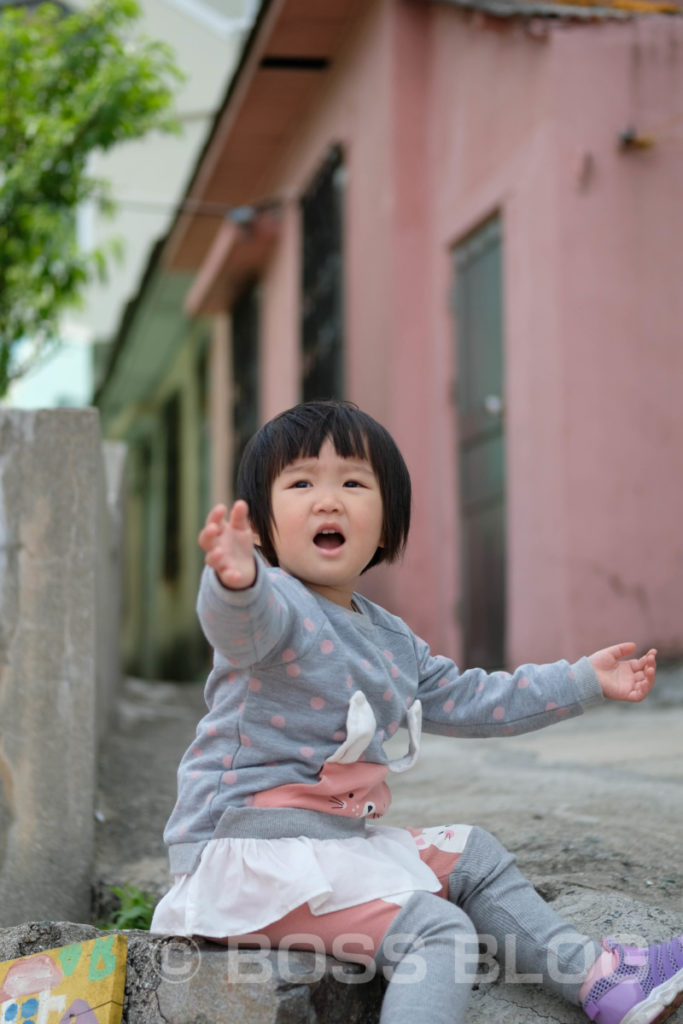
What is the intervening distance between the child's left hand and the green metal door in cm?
394

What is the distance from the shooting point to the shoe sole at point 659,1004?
5.69ft

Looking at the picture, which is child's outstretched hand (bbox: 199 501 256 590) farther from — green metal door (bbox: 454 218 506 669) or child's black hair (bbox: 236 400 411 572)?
green metal door (bbox: 454 218 506 669)

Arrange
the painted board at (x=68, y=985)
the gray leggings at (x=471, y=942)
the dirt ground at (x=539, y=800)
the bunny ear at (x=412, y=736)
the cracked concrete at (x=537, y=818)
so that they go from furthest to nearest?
1. the dirt ground at (x=539, y=800)
2. the bunny ear at (x=412, y=736)
3. the cracked concrete at (x=537, y=818)
4. the painted board at (x=68, y=985)
5. the gray leggings at (x=471, y=942)

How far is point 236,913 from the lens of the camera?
1.79 metres

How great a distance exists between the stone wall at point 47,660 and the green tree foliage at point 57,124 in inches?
237

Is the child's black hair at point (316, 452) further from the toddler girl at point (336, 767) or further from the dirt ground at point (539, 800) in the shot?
the dirt ground at point (539, 800)

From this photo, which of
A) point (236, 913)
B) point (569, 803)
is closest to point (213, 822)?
point (236, 913)

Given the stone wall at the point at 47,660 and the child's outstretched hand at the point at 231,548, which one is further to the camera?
the stone wall at the point at 47,660

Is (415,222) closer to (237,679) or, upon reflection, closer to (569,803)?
(569,803)

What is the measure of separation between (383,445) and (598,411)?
140 inches

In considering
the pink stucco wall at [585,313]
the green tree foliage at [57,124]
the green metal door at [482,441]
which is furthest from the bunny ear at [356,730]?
the green tree foliage at [57,124]

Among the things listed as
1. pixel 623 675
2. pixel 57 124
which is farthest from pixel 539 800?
pixel 57 124

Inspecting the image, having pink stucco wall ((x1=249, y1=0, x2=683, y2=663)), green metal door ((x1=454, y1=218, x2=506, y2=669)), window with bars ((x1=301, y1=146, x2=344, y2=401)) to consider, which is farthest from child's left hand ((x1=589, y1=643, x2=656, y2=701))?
window with bars ((x1=301, y1=146, x2=344, y2=401))

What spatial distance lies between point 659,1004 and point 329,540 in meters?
0.82
